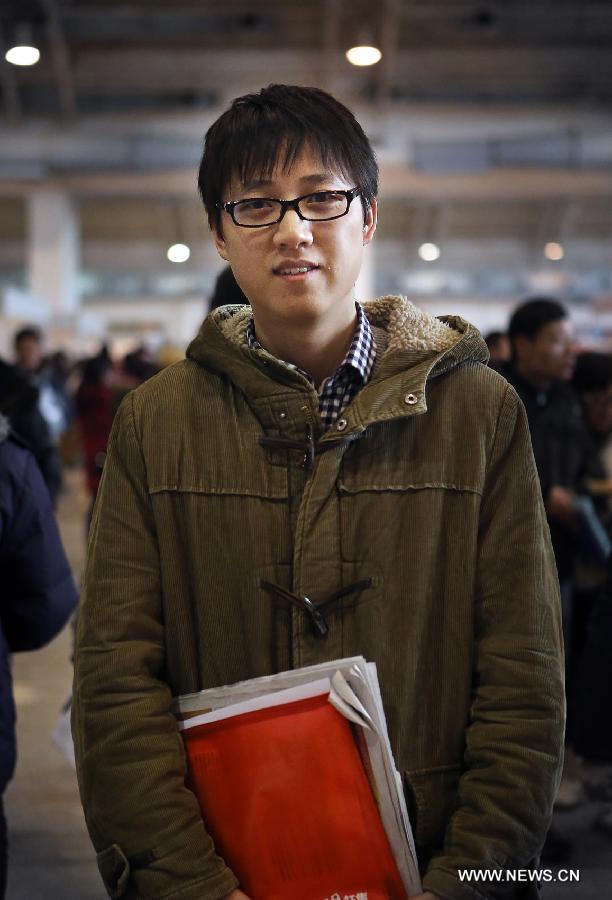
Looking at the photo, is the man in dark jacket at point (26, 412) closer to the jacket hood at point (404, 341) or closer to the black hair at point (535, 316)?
the black hair at point (535, 316)

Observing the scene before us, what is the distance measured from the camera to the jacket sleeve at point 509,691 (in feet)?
4.13

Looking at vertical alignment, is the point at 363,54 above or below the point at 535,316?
above

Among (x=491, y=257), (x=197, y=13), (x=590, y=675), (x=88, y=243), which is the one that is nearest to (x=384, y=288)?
(x=491, y=257)

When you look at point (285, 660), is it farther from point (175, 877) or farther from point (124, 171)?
point (124, 171)

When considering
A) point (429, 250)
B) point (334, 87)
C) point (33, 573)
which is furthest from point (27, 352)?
point (429, 250)

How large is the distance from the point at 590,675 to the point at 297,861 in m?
1.53

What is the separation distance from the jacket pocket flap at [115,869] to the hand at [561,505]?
245 centimetres

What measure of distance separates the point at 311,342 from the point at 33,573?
3.52 ft

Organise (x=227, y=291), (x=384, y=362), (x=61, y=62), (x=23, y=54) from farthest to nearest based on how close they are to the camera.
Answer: (x=61, y=62) < (x=23, y=54) < (x=227, y=291) < (x=384, y=362)

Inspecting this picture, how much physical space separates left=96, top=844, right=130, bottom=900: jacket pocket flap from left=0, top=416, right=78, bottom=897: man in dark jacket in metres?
0.76

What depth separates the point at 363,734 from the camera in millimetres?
1260

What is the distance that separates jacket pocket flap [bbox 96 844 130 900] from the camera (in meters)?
1.25

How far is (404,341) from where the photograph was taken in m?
1.38

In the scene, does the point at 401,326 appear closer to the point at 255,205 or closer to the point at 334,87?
the point at 255,205
